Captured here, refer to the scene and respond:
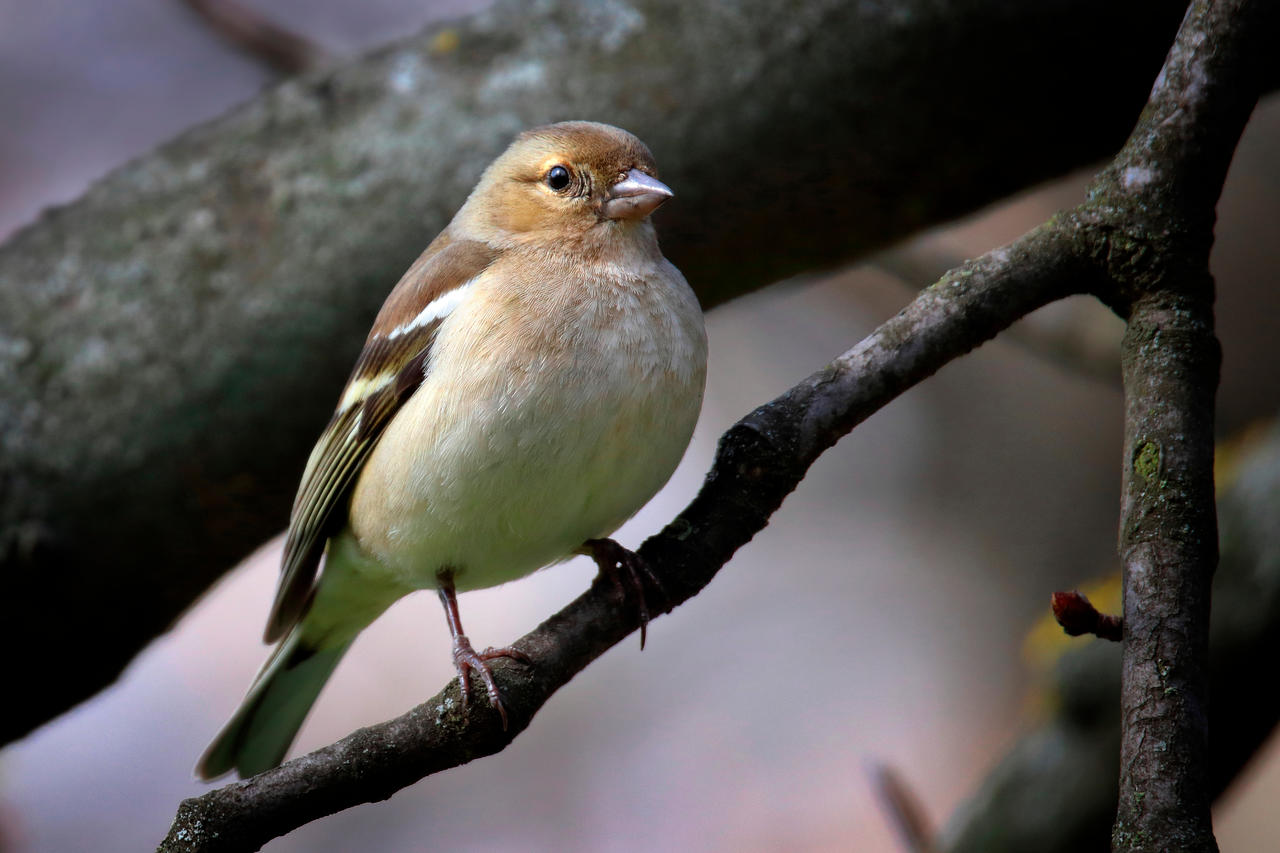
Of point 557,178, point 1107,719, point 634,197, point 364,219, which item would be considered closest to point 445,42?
point 364,219

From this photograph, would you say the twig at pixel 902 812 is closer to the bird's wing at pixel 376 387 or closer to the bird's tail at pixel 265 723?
the bird's wing at pixel 376 387

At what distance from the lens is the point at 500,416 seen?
9.39 feet

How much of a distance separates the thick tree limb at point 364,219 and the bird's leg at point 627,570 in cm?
160

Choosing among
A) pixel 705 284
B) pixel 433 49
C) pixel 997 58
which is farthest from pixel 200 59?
pixel 997 58

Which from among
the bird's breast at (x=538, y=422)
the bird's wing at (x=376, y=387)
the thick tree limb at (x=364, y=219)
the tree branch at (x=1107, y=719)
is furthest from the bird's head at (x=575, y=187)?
the tree branch at (x=1107, y=719)

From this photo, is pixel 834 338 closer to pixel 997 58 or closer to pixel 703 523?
pixel 997 58

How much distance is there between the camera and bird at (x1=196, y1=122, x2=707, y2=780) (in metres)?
2.87

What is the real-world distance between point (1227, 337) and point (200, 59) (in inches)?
269

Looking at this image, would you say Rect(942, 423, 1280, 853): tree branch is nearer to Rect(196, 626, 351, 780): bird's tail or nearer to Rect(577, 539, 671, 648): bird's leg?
Rect(577, 539, 671, 648): bird's leg

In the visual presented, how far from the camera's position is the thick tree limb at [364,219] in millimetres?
4074

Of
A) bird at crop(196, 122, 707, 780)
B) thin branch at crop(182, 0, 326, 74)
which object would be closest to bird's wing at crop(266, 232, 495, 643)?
bird at crop(196, 122, 707, 780)

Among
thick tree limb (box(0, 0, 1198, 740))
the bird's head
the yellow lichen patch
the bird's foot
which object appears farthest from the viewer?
the yellow lichen patch

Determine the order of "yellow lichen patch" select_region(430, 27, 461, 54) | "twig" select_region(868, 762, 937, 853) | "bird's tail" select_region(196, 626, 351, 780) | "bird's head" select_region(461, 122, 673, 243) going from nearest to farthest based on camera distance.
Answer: "twig" select_region(868, 762, 937, 853) → "bird's head" select_region(461, 122, 673, 243) → "bird's tail" select_region(196, 626, 351, 780) → "yellow lichen patch" select_region(430, 27, 461, 54)

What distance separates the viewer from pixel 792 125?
4.12m
